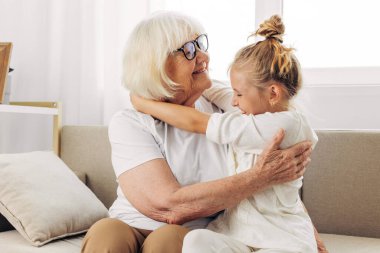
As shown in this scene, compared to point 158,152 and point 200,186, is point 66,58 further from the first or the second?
point 200,186

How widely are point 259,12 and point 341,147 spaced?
3.09ft

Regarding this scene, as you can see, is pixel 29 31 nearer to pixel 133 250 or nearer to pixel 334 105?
pixel 334 105

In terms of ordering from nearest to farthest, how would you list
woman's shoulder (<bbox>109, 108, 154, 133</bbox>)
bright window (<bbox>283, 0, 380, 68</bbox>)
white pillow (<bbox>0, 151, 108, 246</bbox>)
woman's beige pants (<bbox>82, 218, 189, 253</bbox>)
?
1. woman's beige pants (<bbox>82, 218, 189, 253</bbox>)
2. woman's shoulder (<bbox>109, 108, 154, 133</bbox>)
3. white pillow (<bbox>0, 151, 108, 246</bbox>)
4. bright window (<bbox>283, 0, 380, 68</bbox>)

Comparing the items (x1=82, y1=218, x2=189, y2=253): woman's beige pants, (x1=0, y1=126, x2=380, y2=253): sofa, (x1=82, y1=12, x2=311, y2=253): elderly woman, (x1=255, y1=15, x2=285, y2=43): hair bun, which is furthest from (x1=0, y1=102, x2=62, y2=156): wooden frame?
(x1=255, y1=15, x2=285, y2=43): hair bun

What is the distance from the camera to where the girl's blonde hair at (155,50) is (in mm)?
1698

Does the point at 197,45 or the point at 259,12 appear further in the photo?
the point at 259,12

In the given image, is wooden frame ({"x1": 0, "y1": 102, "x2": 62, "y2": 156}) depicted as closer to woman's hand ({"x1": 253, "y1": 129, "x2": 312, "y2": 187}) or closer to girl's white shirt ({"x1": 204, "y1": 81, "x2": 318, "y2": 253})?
girl's white shirt ({"x1": 204, "y1": 81, "x2": 318, "y2": 253})

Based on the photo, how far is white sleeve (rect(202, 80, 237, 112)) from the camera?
183 cm

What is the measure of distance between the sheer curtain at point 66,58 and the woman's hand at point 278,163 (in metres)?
1.48

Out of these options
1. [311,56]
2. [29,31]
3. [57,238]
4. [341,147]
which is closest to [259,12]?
[311,56]

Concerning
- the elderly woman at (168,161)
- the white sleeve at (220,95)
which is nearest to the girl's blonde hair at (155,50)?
the elderly woman at (168,161)

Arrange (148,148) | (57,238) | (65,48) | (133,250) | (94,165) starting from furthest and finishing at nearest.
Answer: (65,48) → (94,165) → (57,238) → (148,148) → (133,250)

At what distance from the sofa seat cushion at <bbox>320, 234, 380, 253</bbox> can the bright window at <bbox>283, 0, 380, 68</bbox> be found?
0.95 meters

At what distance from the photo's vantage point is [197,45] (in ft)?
5.72
